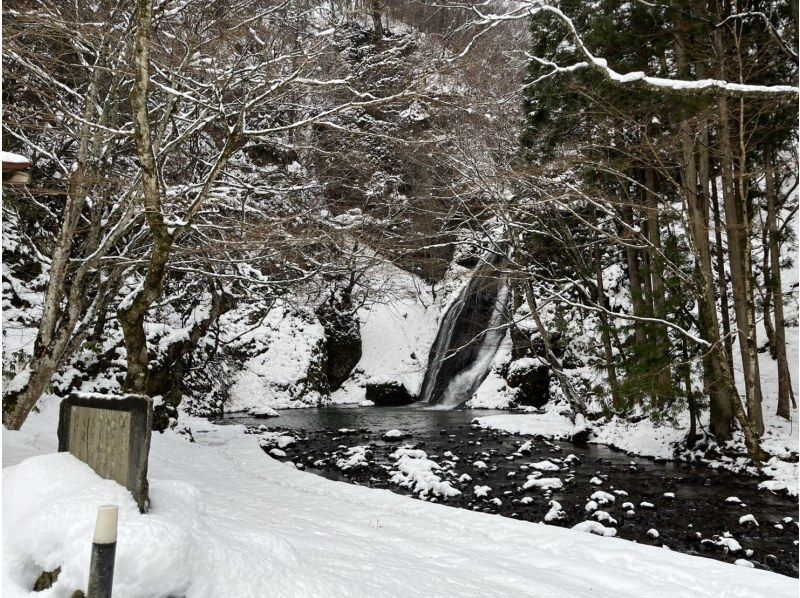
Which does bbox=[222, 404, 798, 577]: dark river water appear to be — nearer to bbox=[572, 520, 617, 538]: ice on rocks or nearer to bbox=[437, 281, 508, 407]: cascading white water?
bbox=[572, 520, 617, 538]: ice on rocks

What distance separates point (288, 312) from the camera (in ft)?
76.0

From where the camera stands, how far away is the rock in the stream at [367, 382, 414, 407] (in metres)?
21.3

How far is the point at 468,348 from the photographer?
20.7 m

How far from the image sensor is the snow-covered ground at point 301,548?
2.86m

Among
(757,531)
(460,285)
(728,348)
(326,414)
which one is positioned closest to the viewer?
(757,531)

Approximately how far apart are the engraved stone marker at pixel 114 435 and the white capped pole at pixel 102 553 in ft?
3.34

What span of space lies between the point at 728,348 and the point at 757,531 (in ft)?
15.5

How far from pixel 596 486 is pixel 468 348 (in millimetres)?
12210

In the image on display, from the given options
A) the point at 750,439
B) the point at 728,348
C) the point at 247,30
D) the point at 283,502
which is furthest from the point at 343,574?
the point at 728,348

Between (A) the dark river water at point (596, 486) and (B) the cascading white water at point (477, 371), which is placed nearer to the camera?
(A) the dark river water at point (596, 486)

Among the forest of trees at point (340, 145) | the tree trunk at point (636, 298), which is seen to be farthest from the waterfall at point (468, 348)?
the tree trunk at point (636, 298)

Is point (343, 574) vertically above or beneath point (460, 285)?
beneath

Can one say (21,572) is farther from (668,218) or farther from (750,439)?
(668,218)

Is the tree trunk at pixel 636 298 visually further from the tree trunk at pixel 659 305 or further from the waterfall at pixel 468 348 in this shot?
the waterfall at pixel 468 348
